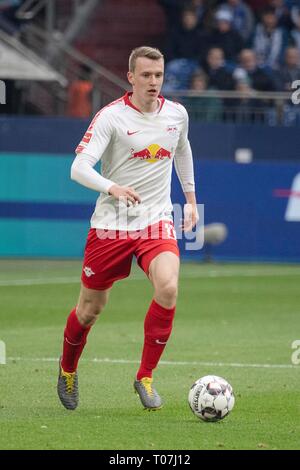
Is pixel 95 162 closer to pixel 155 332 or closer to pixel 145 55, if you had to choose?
pixel 145 55

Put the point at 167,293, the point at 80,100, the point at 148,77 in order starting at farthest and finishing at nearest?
the point at 80,100, the point at 148,77, the point at 167,293

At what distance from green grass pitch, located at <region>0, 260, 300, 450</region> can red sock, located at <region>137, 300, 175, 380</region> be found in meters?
0.32

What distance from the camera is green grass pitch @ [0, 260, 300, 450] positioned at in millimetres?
7441

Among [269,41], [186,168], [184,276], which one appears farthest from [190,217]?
[269,41]

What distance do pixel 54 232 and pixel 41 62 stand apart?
12.9ft

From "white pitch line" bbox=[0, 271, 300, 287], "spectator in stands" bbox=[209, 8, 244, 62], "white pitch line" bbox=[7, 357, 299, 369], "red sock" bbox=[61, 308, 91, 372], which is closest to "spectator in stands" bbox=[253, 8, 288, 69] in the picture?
"spectator in stands" bbox=[209, 8, 244, 62]

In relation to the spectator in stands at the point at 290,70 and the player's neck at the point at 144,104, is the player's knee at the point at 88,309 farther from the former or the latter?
the spectator in stands at the point at 290,70

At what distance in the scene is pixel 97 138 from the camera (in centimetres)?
843

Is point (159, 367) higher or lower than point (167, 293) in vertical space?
lower

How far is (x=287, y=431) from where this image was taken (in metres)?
7.59

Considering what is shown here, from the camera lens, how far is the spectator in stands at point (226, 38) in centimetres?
2497

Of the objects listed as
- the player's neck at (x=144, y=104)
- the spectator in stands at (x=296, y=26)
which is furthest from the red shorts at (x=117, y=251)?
the spectator in stands at (x=296, y=26)

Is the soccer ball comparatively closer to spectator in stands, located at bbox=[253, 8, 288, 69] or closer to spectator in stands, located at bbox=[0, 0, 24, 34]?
spectator in stands, located at bbox=[253, 8, 288, 69]

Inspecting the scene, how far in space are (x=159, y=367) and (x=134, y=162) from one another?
2.70 meters
